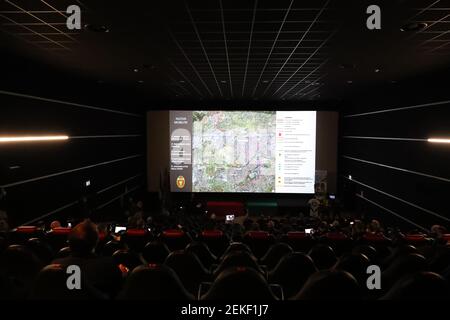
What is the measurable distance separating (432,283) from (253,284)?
1.01m

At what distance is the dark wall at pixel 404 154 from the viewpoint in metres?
7.90

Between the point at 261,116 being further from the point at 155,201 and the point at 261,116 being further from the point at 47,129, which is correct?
the point at 47,129

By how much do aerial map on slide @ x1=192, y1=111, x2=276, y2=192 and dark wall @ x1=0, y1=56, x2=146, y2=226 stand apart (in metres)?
3.56

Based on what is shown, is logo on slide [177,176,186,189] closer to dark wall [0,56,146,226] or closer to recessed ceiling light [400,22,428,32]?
dark wall [0,56,146,226]

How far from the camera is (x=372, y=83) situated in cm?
1046

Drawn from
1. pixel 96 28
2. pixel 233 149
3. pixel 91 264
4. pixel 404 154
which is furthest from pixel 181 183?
pixel 91 264

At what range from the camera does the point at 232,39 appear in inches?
218

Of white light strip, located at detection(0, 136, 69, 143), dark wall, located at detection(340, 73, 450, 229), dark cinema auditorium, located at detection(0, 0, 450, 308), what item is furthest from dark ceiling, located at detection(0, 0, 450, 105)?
white light strip, located at detection(0, 136, 69, 143)

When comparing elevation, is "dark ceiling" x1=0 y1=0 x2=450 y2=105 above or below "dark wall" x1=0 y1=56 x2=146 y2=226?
above

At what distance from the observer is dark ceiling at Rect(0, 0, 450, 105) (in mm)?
4180

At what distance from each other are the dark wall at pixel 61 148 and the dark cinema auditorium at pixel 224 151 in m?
0.06

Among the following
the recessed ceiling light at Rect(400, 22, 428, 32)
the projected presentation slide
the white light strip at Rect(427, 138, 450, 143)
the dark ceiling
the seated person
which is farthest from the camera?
the projected presentation slide

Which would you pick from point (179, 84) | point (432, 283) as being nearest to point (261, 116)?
point (179, 84)

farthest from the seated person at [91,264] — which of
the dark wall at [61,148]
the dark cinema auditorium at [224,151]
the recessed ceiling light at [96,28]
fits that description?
the dark wall at [61,148]
